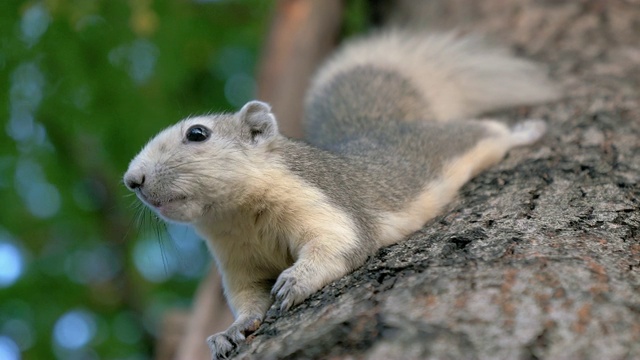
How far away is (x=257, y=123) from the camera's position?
3730 mm

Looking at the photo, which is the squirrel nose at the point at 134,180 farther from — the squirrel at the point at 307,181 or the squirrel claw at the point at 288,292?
the squirrel claw at the point at 288,292

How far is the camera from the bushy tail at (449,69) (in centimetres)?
514

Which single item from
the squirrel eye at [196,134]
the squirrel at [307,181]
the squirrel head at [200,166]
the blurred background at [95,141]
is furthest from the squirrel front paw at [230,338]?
the blurred background at [95,141]

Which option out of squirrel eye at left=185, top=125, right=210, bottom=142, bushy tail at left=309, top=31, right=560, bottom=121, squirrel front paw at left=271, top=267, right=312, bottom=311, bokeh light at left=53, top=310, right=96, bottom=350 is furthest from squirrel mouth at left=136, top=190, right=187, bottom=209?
bokeh light at left=53, top=310, right=96, bottom=350

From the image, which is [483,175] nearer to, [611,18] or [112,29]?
[611,18]

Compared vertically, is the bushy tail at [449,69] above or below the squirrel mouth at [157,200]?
above

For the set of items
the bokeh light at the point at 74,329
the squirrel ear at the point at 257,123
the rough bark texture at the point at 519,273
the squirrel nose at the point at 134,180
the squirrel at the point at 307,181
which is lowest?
the rough bark texture at the point at 519,273

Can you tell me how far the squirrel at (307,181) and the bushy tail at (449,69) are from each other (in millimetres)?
164

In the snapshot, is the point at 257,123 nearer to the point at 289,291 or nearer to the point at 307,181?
the point at 307,181

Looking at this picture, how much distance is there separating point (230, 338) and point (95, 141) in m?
4.61

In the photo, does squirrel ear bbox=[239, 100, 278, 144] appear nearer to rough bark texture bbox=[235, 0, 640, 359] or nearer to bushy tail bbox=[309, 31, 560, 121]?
rough bark texture bbox=[235, 0, 640, 359]

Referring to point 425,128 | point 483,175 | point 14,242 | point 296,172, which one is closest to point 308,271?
point 296,172

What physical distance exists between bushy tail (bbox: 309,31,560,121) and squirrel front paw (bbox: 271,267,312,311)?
8.05ft

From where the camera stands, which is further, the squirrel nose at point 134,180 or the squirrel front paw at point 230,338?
the squirrel nose at point 134,180
